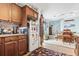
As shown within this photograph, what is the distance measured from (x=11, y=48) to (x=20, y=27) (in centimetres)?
43

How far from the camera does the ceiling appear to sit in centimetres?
221

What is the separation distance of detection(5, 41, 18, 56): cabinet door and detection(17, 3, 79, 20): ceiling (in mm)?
778

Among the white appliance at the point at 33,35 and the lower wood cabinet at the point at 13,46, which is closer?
the lower wood cabinet at the point at 13,46

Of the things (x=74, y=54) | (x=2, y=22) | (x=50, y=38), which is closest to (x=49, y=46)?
(x=50, y=38)

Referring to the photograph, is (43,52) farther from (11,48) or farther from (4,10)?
(4,10)

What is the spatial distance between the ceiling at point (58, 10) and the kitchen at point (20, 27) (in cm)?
14

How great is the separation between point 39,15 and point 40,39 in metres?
0.47

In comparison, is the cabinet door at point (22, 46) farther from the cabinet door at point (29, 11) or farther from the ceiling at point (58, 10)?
the ceiling at point (58, 10)

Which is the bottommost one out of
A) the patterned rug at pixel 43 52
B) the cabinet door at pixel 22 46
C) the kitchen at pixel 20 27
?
the patterned rug at pixel 43 52

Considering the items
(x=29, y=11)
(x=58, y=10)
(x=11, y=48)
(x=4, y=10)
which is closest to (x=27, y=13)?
(x=29, y=11)

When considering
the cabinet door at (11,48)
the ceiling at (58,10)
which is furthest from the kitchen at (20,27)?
the ceiling at (58,10)

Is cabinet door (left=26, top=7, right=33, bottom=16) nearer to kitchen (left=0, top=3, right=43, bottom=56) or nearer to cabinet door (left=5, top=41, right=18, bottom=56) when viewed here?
kitchen (left=0, top=3, right=43, bottom=56)

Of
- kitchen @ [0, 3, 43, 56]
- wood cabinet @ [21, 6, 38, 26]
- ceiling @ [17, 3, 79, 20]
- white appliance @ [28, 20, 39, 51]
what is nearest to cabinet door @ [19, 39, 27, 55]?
kitchen @ [0, 3, 43, 56]

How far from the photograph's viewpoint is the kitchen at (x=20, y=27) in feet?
7.41
